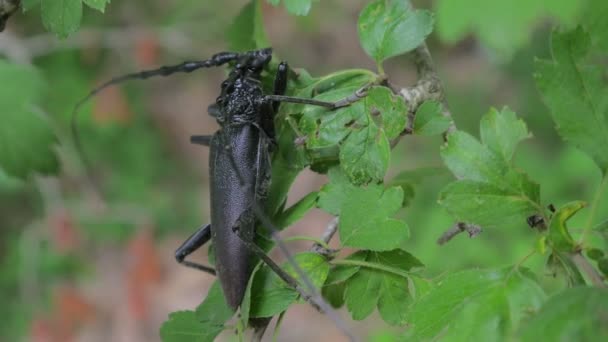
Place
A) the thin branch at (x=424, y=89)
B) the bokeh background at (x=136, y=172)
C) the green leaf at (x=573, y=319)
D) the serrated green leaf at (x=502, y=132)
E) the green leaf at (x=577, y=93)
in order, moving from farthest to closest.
Answer: the bokeh background at (x=136, y=172) → the thin branch at (x=424, y=89) → the serrated green leaf at (x=502, y=132) → the green leaf at (x=577, y=93) → the green leaf at (x=573, y=319)

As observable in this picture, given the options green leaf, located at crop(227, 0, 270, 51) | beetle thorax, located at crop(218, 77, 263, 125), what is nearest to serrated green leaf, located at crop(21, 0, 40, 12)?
green leaf, located at crop(227, 0, 270, 51)

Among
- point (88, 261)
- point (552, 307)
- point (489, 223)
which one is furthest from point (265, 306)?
point (88, 261)

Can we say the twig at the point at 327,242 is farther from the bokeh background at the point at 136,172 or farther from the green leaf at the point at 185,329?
the bokeh background at the point at 136,172

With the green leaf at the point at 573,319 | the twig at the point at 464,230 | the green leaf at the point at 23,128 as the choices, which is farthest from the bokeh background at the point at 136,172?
the green leaf at the point at 573,319

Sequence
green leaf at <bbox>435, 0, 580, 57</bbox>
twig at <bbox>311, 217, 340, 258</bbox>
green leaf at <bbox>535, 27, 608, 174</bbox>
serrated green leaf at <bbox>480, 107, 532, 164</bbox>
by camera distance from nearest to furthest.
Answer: green leaf at <bbox>535, 27, 608, 174</bbox>
serrated green leaf at <bbox>480, 107, 532, 164</bbox>
twig at <bbox>311, 217, 340, 258</bbox>
green leaf at <bbox>435, 0, 580, 57</bbox>

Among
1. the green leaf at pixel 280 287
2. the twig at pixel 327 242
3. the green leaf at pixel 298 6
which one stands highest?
the green leaf at pixel 298 6

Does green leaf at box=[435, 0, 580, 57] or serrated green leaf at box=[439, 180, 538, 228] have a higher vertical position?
green leaf at box=[435, 0, 580, 57]

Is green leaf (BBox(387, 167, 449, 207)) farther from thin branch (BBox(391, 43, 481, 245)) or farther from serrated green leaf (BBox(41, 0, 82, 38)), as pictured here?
serrated green leaf (BBox(41, 0, 82, 38))

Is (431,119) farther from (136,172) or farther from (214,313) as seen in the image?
(136,172)
